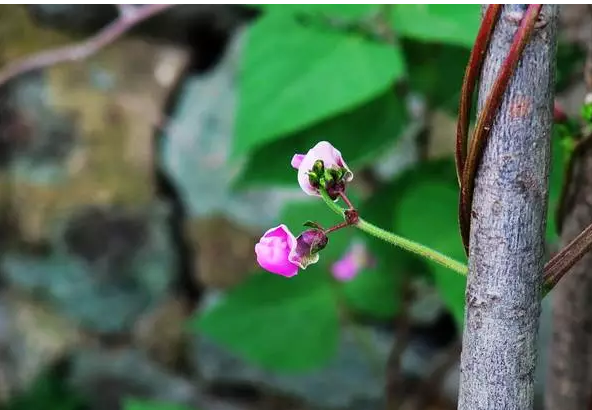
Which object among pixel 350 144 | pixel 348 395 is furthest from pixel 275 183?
pixel 348 395

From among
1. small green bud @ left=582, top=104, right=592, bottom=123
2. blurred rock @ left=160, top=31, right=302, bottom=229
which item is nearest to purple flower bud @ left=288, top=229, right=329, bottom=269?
small green bud @ left=582, top=104, right=592, bottom=123

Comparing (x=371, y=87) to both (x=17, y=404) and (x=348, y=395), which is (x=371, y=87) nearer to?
(x=348, y=395)

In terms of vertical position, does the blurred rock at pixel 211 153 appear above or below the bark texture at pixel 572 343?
above

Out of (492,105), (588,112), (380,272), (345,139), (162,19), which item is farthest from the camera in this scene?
(162,19)

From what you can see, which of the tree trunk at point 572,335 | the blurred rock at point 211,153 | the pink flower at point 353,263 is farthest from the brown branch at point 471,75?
the blurred rock at point 211,153

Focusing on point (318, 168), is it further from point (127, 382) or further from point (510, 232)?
point (127, 382)

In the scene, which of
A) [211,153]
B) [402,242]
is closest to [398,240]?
[402,242]

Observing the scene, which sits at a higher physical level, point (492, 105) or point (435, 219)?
point (435, 219)

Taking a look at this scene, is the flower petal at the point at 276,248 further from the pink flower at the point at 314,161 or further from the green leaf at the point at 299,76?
the green leaf at the point at 299,76
